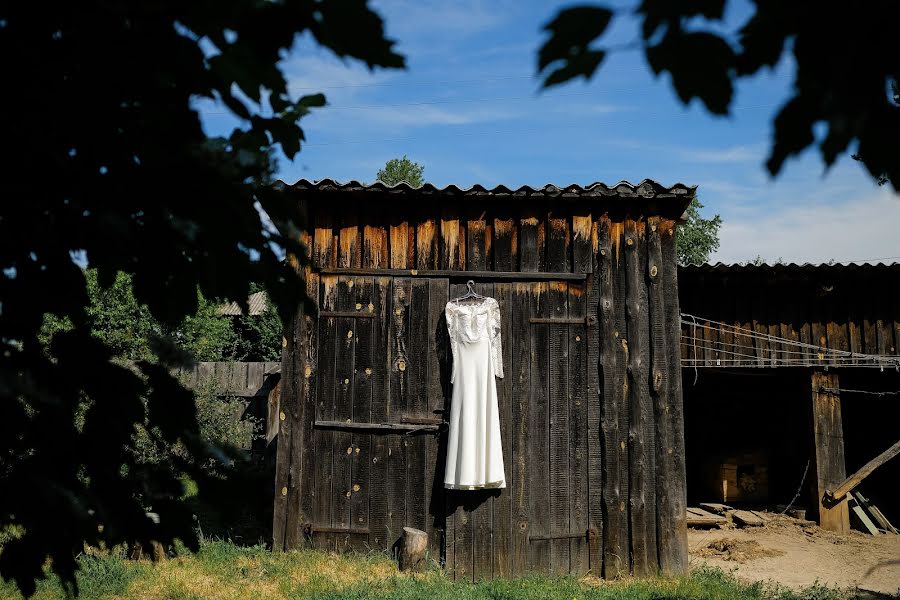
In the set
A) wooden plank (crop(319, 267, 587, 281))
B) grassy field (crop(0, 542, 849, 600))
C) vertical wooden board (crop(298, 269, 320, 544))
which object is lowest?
grassy field (crop(0, 542, 849, 600))

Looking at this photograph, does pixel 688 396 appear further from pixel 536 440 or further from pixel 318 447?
pixel 318 447

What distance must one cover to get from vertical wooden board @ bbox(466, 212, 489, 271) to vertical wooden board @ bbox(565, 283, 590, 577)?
0.88m

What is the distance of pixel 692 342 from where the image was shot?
35.0 feet

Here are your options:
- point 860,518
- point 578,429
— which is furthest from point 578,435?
point 860,518

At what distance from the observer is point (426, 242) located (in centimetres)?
712

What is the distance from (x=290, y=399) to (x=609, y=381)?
297 cm

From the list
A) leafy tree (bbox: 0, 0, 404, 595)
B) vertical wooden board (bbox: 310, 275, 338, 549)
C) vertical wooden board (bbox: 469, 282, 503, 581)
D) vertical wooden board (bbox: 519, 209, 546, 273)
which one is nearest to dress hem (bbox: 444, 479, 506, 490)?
vertical wooden board (bbox: 469, 282, 503, 581)

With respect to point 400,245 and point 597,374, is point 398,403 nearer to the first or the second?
point 400,245

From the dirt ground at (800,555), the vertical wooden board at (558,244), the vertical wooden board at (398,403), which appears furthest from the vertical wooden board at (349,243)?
the dirt ground at (800,555)

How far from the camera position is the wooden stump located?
6625mm

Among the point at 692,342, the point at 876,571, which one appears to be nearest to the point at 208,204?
the point at 876,571

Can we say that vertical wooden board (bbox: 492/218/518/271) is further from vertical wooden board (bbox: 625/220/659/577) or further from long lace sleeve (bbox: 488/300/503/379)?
vertical wooden board (bbox: 625/220/659/577)

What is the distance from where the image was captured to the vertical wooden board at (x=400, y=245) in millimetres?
7129

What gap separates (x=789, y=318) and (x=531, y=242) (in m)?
5.32
